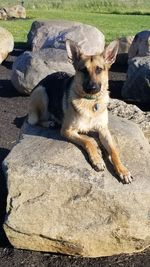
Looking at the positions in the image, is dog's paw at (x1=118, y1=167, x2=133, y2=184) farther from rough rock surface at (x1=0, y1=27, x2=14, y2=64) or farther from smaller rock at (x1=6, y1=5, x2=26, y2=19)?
smaller rock at (x1=6, y1=5, x2=26, y2=19)

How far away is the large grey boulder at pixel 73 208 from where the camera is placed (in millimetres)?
6312

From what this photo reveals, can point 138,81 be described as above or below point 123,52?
above

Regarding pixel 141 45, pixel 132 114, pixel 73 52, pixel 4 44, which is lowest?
pixel 4 44

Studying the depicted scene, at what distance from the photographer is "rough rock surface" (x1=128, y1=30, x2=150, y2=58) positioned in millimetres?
15297

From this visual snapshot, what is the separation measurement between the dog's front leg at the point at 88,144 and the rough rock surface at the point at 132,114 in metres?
2.39

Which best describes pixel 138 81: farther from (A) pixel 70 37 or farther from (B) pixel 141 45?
(A) pixel 70 37

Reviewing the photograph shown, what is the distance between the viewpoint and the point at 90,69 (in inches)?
264

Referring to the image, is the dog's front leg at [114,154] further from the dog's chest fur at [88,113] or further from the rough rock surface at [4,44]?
the rough rock surface at [4,44]

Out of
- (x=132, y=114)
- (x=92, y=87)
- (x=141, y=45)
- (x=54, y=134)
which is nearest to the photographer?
(x=92, y=87)

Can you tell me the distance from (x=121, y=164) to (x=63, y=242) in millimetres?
1129

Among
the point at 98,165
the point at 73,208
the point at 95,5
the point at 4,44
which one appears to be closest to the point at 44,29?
the point at 4,44

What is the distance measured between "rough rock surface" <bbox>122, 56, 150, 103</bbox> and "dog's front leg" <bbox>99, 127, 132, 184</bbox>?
6.18 metres

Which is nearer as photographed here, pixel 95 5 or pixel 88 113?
pixel 88 113

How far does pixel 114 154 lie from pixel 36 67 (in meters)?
6.44
